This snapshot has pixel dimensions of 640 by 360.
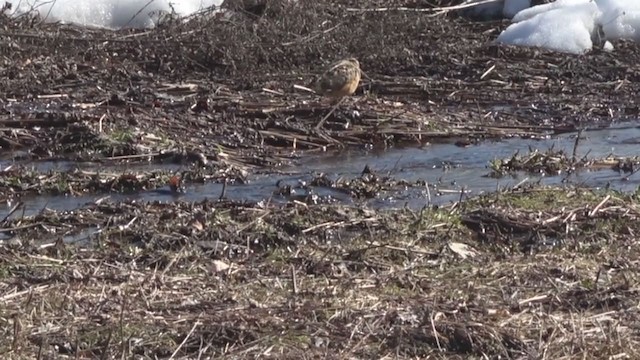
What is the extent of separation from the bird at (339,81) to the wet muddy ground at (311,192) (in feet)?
0.65

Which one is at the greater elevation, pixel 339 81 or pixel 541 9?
pixel 339 81

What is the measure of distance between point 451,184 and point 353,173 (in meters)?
0.79

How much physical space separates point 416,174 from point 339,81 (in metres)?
2.05

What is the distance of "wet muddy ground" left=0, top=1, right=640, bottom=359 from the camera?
519 cm

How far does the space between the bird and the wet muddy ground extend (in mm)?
199

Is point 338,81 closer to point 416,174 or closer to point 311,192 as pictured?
point 416,174

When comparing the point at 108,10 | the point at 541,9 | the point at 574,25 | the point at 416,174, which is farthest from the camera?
the point at 541,9

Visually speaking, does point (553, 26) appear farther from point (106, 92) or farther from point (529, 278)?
point (529, 278)

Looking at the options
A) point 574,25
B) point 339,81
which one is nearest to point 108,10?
point 339,81

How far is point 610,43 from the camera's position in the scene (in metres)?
14.8

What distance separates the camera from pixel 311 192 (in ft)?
28.0

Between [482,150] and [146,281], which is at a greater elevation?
[146,281]

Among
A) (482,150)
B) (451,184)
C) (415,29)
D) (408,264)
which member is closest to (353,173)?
(451,184)

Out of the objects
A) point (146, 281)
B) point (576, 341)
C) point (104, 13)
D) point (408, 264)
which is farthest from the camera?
point (104, 13)
